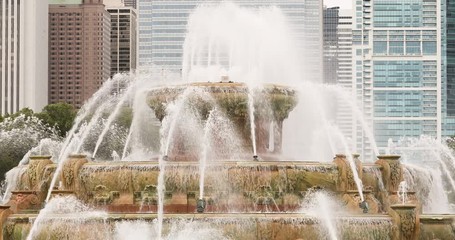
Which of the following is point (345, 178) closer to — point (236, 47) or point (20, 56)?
point (236, 47)

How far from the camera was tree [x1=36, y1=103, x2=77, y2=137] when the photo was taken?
88.8 metres

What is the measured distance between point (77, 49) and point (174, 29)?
4702 centimetres

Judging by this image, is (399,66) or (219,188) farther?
(399,66)

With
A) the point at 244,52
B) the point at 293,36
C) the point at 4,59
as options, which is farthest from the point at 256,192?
the point at 4,59

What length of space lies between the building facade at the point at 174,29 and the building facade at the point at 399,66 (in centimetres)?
1508

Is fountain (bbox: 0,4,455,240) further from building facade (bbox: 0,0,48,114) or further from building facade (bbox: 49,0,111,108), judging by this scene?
building facade (bbox: 49,0,111,108)

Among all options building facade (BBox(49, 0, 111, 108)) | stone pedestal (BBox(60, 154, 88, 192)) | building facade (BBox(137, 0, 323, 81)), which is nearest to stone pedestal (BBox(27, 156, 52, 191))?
stone pedestal (BBox(60, 154, 88, 192))

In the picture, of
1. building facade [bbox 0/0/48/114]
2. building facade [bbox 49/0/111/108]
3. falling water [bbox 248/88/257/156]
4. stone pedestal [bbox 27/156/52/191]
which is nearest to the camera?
stone pedestal [bbox 27/156/52/191]

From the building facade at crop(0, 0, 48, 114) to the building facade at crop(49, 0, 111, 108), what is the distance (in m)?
26.6

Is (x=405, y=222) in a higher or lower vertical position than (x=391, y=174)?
lower

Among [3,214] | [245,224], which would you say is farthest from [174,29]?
[245,224]

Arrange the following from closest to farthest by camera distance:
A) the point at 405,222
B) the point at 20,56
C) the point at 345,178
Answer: the point at 405,222 → the point at 345,178 → the point at 20,56

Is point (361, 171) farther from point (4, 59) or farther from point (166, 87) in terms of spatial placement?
point (4, 59)

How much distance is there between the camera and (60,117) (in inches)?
3644
